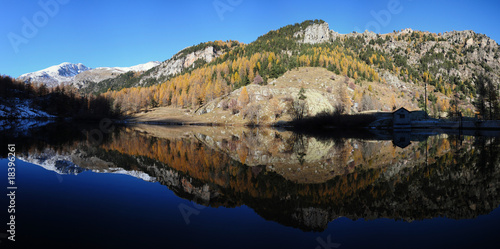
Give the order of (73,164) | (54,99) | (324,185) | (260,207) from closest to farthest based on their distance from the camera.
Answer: (260,207) → (324,185) → (73,164) → (54,99)

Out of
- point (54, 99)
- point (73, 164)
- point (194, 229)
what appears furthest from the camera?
point (54, 99)

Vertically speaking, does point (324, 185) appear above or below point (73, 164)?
below

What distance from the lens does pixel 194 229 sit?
611 cm

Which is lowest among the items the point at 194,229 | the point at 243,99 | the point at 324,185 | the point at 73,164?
the point at 194,229

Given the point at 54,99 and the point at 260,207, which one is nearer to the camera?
the point at 260,207

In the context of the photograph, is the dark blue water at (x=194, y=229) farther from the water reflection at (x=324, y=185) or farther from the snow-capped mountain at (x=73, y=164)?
the snow-capped mountain at (x=73, y=164)

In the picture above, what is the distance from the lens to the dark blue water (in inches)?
210

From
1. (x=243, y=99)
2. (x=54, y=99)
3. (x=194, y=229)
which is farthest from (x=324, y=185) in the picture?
(x=54, y=99)

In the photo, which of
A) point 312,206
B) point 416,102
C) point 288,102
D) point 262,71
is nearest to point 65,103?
point 262,71

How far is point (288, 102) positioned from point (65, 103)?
121m

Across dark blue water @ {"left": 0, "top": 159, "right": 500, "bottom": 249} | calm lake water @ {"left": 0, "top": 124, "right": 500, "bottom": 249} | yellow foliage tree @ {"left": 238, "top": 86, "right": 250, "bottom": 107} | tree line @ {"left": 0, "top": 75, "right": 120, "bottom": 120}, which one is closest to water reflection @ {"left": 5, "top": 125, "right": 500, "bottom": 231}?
calm lake water @ {"left": 0, "top": 124, "right": 500, "bottom": 249}

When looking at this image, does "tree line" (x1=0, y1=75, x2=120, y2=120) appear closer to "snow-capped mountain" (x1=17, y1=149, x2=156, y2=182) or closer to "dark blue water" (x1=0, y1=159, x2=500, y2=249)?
"snow-capped mountain" (x1=17, y1=149, x2=156, y2=182)

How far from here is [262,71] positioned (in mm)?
133250

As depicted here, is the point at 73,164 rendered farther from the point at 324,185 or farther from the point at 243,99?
the point at 243,99
